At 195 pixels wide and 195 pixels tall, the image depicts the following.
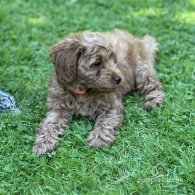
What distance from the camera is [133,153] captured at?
5.38m

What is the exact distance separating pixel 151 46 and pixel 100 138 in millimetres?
2349

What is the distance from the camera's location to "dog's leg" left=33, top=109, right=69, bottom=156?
5.44 metres

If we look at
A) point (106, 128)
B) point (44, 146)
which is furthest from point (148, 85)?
point (44, 146)

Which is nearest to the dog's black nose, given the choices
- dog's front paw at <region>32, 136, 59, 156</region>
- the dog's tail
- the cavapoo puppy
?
the cavapoo puppy

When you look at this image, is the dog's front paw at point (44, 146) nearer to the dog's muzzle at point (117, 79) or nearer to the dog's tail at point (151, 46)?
the dog's muzzle at point (117, 79)

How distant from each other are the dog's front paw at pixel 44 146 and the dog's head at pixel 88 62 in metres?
0.74

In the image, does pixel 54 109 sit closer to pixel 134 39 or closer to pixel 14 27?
pixel 134 39

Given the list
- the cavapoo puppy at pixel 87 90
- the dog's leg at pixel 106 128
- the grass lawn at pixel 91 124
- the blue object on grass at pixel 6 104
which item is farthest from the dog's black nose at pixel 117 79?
the blue object on grass at pixel 6 104

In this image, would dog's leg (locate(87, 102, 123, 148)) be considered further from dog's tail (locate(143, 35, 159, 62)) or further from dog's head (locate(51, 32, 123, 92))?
dog's tail (locate(143, 35, 159, 62))

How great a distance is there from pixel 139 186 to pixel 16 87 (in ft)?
8.66

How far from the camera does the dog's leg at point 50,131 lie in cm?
544

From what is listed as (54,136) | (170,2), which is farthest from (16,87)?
(170,2)

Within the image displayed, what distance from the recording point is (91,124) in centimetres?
596

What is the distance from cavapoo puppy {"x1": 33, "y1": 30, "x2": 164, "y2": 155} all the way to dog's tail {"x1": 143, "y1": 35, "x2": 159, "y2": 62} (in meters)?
0.83
